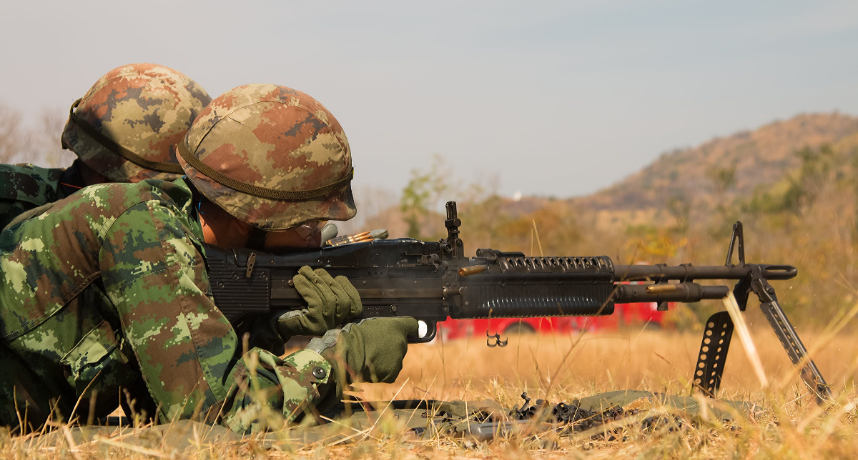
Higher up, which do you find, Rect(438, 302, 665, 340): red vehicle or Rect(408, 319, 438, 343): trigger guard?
Rect(408, 319, 438, 343): trigger guard

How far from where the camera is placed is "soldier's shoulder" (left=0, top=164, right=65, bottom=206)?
12.3 feet

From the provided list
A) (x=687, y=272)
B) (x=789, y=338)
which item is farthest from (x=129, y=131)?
(x=789, y=338)

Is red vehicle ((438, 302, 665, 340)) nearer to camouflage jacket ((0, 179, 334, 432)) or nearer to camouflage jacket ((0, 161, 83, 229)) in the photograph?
camouflage jacket ((0, 161, 83, 229))

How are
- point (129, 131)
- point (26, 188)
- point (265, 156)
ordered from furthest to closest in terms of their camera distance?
point (129, 131)
point (26, 188)
point (265, 156)

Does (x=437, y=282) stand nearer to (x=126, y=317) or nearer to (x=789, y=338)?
(x=126, y=317)

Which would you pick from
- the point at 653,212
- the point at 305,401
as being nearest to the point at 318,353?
the point at 305,401

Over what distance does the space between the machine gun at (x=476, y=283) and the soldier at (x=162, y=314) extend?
0.33 meters

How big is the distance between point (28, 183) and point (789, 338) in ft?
15.5

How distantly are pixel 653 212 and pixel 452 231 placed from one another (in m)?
98.9

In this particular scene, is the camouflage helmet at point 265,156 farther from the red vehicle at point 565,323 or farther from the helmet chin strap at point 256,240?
the red vehicle at point 565,323

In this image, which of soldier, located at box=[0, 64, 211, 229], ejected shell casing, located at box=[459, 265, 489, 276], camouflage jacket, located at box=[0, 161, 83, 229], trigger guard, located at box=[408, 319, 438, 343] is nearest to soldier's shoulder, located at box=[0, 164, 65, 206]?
camouflage jacket, located at box=[0, 161, 83, 229]

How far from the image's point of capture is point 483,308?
4.43m

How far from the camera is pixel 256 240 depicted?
154 inches

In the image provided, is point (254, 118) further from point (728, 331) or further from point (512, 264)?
point (728, 331)
